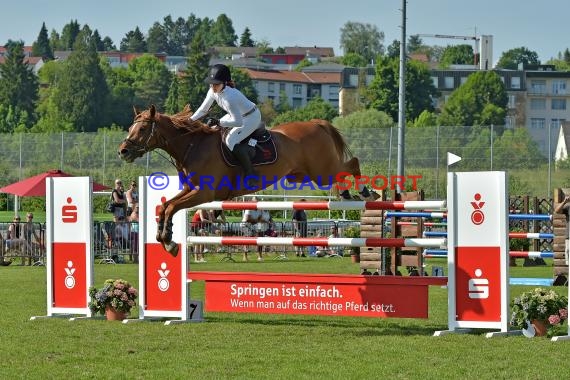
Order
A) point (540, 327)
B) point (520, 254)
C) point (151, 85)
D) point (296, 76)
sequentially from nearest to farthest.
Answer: point (540, 327), point (520, 254), point (151, 85), point (296, 76)

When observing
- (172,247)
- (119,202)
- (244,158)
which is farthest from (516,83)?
(172,247)

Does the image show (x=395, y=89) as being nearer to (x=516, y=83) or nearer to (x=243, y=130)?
(x=516, y=83)

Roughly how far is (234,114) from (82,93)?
370 feet

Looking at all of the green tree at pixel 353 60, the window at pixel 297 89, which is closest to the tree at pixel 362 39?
the green tree at pixel 353 60

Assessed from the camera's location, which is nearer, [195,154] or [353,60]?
[195,154]

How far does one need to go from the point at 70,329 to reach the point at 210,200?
1.77 metres

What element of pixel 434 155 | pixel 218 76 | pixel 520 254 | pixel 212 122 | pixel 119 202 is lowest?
pixel 520 254

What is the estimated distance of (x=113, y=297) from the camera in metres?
11.4

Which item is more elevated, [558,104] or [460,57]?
[460,57]

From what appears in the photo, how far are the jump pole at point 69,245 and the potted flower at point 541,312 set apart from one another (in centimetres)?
438

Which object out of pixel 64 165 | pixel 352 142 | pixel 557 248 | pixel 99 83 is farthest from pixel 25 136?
pixel 99 83

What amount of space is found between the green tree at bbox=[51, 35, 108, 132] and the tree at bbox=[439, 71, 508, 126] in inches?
1450

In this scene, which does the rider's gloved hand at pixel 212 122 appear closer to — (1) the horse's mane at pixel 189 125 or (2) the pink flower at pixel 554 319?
(1) the horse's mane at pixel 189 125

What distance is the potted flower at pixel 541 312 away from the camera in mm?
9773
